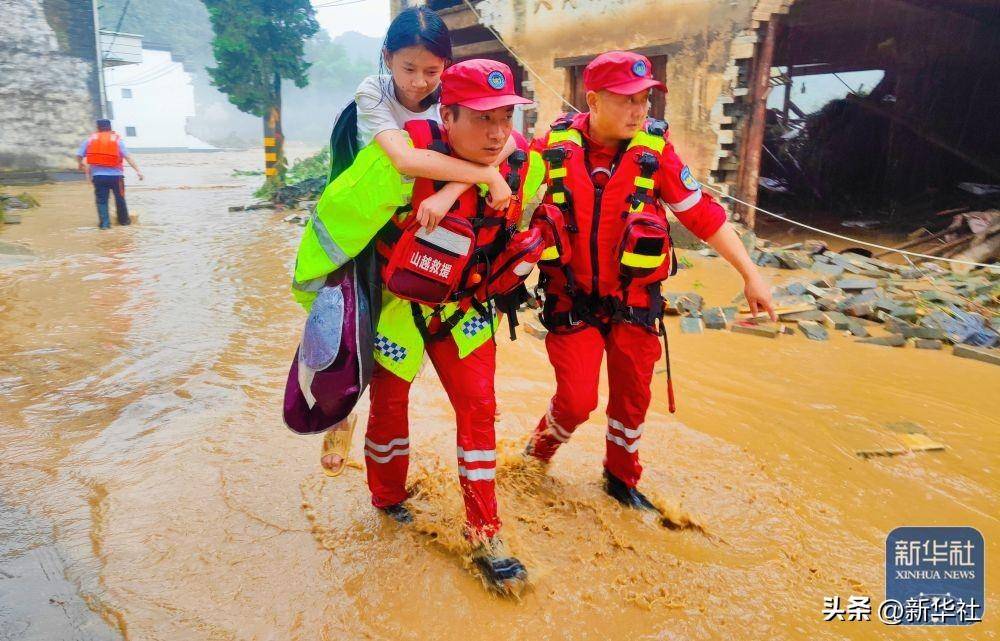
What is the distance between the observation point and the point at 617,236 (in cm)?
290

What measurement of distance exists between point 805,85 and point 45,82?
957 inches

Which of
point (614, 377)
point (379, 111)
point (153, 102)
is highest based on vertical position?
point (153, 102)

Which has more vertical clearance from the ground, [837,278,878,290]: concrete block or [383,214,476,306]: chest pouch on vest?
[383,214,476,306]: chest pouch on vest

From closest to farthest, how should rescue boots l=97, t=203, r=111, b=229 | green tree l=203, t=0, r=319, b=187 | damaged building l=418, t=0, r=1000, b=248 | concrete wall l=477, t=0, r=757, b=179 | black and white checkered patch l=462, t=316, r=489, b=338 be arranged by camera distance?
1. black and white checkered patch l=462, t=316, r=489, b=338
2. concrete wall l=477, t=0, r=757, b=179
3. damaged building l=418, t=0, r=1000, b=248
4. rescue boots l=97, t=203, r=111, b=229
5. green tree l=203, t=0, r=319, b=187

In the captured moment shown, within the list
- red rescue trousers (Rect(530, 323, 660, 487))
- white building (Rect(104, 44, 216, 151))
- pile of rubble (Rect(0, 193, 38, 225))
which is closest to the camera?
red rescue trousers (Rect(530, 323, 660, 487))

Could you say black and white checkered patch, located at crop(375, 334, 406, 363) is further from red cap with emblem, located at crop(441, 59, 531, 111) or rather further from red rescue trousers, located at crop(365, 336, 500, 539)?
red cap with emblem, located at crop(441, 59, 531, 111)

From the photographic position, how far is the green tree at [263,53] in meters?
18.0

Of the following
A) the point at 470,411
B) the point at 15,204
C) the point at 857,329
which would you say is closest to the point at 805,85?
the point at 857,329

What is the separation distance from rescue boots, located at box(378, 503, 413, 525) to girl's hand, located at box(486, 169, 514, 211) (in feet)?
5.00

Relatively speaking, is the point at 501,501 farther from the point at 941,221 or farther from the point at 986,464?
the point at 941,221

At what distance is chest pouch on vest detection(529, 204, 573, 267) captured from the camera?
277 cm

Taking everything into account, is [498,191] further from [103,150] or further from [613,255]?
[103,150]

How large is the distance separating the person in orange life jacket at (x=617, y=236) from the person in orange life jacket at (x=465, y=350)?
1.03 feet

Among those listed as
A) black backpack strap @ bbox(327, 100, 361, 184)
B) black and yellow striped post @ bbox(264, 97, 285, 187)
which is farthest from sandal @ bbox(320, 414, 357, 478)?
black and yellow striped post @ bbox(264, 97, 285, 187)
